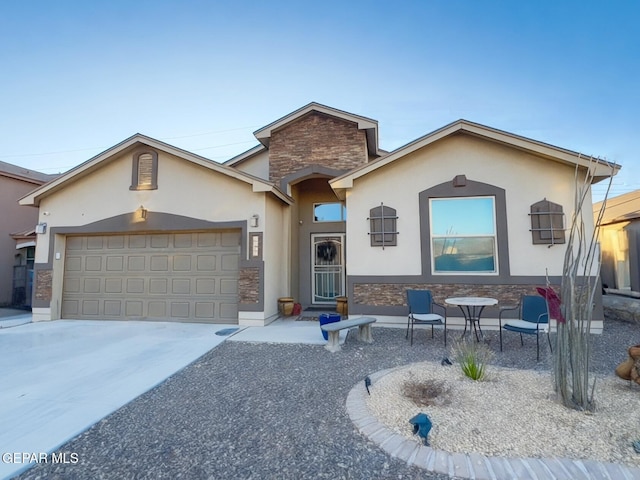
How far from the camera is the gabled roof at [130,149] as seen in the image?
7812 mm

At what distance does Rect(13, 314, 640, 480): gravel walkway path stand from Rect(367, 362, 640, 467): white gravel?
1.68 feet

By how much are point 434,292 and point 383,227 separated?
6.24 ft

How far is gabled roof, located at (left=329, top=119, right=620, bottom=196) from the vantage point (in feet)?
22.1

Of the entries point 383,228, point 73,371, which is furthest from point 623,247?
point 73,371

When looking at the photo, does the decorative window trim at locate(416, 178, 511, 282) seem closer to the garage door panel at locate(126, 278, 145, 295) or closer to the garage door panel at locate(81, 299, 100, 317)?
the garage door panel at locate(126, 278, 145, 295)

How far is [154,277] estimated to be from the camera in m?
8.44

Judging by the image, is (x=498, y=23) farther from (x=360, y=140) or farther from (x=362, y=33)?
(x=360, y=140)

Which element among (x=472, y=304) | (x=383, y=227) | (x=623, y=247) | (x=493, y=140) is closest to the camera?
(x=472, y=304)

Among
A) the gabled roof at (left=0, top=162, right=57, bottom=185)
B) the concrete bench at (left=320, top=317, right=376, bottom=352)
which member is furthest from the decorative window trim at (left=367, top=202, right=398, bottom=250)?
the gabled roof at (left=0, top=162, right=57, bottom=185)

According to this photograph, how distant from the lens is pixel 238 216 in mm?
8023

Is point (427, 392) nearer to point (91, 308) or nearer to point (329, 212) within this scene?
point (329, 212)

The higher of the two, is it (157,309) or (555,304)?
(555,304)

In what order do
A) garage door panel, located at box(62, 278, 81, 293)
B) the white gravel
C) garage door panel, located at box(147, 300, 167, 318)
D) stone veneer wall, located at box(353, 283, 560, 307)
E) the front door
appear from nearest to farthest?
the white gravel, stone veneer wall, located at box(353, 283, 560, 307), garage door panel, located at box(147, 300, 167, 318), garage door panel, located at box(62, 278, 81, 293), the front door

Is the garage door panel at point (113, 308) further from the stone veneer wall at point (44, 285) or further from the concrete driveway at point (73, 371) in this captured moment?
the stone veneer wall at point (44, 285)
